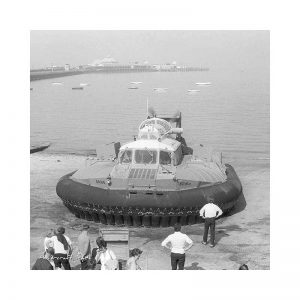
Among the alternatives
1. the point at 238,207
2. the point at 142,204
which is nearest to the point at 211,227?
the point at 142,204

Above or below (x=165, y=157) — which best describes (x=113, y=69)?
above

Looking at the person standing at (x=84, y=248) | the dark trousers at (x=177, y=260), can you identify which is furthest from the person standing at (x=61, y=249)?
the dark trousers at (x=177, y=260)

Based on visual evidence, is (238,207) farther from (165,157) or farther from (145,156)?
(145,156)

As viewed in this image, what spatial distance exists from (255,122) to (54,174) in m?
4.56

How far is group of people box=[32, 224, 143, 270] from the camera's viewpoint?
22.8 feet

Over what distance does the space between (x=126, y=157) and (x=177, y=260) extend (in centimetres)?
323

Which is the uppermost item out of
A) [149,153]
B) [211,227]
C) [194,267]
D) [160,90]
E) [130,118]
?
[160,90]

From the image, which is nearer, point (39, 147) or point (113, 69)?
point (113, 69)

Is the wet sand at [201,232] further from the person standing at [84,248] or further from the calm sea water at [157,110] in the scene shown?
the calm sea water at [157,110]

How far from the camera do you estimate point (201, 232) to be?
9.11 meters

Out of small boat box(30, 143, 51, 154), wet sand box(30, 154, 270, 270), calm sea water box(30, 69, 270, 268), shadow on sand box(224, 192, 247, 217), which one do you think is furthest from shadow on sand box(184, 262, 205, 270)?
small boat box(30, 143, 51, 154)

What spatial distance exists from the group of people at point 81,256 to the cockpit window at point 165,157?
2901 mm
